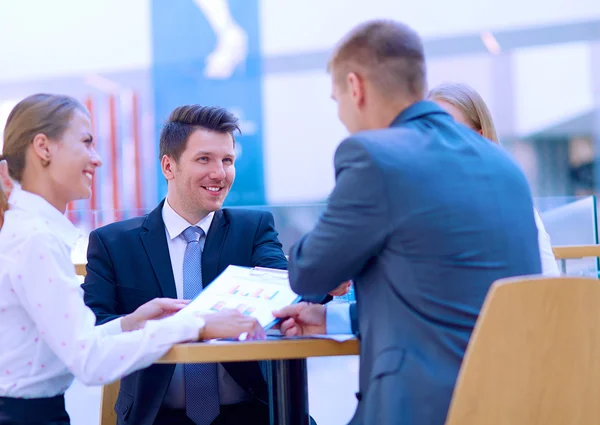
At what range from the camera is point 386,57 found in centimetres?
142

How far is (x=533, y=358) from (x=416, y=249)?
Answer: 25 cm

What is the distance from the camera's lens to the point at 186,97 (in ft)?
21.7

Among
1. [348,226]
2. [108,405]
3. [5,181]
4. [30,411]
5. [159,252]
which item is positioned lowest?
[108,405]

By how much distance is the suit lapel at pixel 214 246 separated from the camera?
2082 mm

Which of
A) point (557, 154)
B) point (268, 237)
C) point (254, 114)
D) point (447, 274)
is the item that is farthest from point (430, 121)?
point (557, 154)

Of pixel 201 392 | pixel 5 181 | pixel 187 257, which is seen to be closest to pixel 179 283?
pixel 187 257

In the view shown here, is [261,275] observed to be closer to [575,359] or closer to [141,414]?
[141,414]

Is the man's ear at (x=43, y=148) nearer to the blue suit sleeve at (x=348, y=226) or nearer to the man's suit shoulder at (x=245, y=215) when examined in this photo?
the blue suit sleeve at (x=348, y=226)

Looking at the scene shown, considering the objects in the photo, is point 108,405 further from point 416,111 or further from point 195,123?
point 416,111

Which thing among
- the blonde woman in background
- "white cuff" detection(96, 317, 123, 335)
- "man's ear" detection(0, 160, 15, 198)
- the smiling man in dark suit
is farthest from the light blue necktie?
the blonde woman in background

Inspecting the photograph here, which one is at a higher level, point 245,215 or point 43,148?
point 43,148

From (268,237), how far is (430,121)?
92cm

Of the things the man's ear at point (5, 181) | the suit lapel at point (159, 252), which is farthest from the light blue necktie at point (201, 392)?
the man's ear at point (5, 181)

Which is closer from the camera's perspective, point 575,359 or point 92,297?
point 575,359
